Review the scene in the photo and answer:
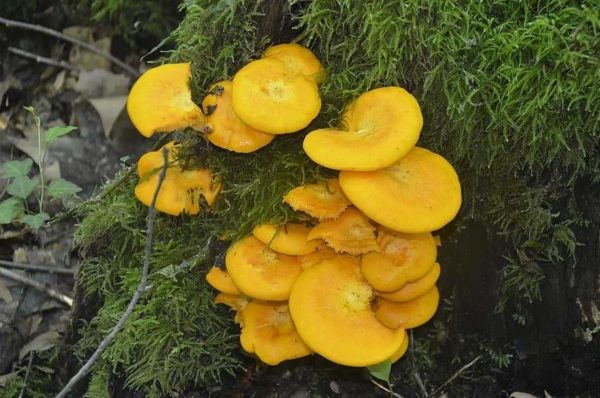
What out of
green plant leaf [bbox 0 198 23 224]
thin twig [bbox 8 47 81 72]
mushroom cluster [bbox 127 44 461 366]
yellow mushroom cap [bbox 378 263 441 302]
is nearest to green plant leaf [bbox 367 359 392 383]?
mushroom cluster [bbox 127 44 461 366]

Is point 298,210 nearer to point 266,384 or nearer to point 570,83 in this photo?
point 266,384

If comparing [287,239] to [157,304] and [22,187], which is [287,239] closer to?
[157,304]

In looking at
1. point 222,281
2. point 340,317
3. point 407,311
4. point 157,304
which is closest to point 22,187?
point 157,304

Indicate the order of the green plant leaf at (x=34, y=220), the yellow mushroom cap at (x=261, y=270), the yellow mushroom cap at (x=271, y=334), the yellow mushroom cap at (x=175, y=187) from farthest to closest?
1. the green plant leaf at (x=34, y=220)
2. the yellow mushroom cap at (x=175, y=187)
3. the yellow mushroom cap at (x=271, y=334)
4. the yellow mushroom cap at (x=261, y=270)

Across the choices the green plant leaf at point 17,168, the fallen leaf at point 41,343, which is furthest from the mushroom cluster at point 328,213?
the fallen leaf at point 41,343

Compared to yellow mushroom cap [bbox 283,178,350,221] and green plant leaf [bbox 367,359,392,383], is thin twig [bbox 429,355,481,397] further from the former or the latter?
yellow mushroom cap [bbox 283,178,350,221]

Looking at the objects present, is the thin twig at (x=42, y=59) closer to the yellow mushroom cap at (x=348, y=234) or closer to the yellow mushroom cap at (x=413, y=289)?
the yellow mushroom cap at (x=348, y=234)
